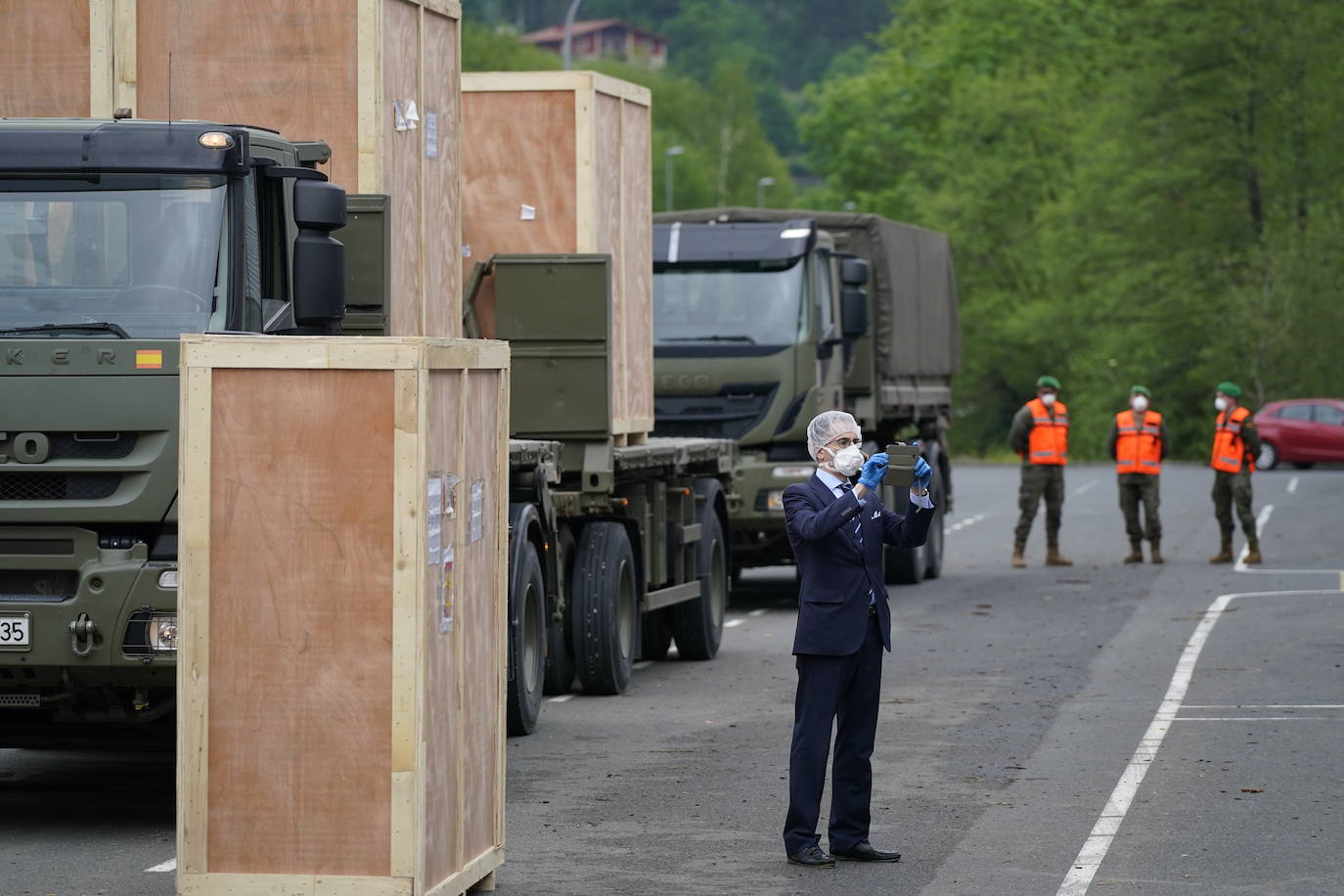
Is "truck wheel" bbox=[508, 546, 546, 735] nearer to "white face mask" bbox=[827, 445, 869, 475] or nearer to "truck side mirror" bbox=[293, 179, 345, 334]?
"truck side mirror" bbox=[293, 179, 345, 334]

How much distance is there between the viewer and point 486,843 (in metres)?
8.25

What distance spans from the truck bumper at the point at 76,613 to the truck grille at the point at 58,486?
13 cm

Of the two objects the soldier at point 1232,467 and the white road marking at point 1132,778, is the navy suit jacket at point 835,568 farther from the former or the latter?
the soldier at point 1232,467

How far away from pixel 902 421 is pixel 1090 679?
8.78 metres

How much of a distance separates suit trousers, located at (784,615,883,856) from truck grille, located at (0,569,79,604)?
2.94 metres

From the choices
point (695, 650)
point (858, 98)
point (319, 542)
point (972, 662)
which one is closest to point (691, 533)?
point (695, 650)

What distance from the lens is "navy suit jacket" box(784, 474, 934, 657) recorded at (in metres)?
8.78

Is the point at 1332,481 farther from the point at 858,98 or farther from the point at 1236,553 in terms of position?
the point at 858,98

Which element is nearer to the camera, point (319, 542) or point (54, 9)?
point (319, 542)

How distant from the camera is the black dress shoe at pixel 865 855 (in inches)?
349

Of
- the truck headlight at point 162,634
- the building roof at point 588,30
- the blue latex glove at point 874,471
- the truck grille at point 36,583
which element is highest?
the building roof at point 588,30

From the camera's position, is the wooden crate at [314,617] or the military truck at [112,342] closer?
the wooden crate at [314,617]

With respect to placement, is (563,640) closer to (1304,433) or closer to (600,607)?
(600,607)

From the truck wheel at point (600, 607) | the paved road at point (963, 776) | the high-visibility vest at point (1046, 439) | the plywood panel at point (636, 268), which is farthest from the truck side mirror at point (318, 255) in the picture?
the high-visibility vest at point (1046, 439)
